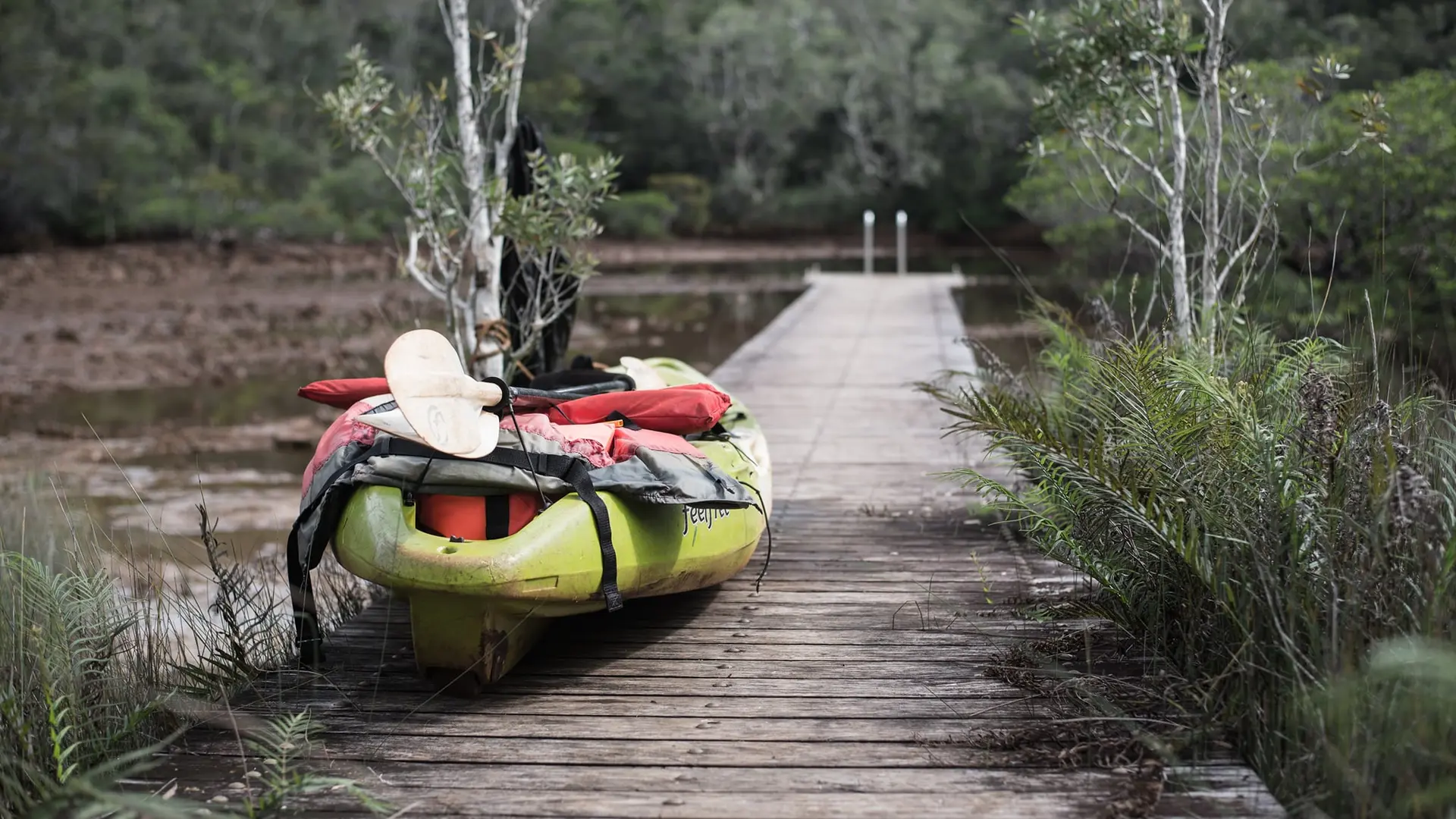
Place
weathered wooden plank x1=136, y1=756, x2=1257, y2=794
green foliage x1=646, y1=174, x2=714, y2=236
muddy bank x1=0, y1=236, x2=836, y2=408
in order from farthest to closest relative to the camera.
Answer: green foliage x1=646, y1=174, x2=714, y2=236, muddy bank x1=0, y1=236, x2=836, y2=408, weathered wooden plank x1=136, y1=756, x2=1257, y2=794

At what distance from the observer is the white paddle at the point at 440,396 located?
3.54 metres

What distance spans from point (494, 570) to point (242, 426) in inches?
384

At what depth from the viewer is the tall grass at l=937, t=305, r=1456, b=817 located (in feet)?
9.00

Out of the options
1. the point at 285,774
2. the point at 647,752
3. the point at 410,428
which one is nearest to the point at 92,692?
the point at 285,774

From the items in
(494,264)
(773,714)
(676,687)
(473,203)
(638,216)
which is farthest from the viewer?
(638,216)

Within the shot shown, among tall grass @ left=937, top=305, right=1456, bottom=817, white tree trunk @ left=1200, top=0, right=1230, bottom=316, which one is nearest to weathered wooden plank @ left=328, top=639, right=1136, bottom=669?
tall grass @ left=937, top=305, right=1456, bottom=817

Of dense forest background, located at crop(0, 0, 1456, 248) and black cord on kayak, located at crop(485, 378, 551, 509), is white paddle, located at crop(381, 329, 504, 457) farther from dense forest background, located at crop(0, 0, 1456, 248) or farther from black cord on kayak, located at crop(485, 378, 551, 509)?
dense forest background, located at crop(0, 0, 1456, 248)

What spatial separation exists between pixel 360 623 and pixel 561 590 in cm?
119

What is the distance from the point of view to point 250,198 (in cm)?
3659

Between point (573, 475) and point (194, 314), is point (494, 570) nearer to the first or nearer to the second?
point (573, 475)

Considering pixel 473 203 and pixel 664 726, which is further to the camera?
pixel 473 203

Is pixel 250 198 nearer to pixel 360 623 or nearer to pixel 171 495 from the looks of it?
pixel 171 495

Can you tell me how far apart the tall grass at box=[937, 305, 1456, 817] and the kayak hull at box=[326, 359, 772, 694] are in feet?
3.66

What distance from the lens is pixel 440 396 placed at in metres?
3.64
